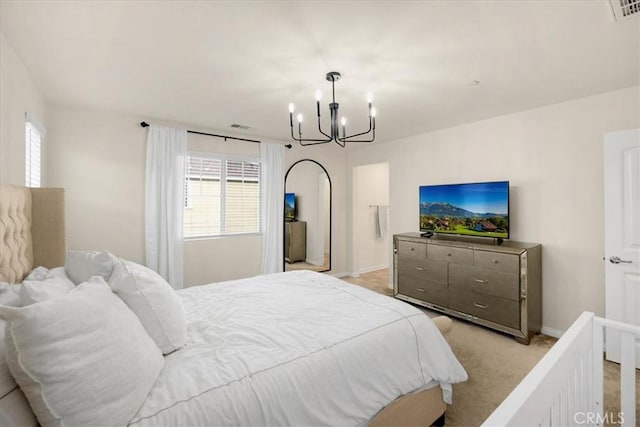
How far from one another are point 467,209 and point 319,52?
2.65 m

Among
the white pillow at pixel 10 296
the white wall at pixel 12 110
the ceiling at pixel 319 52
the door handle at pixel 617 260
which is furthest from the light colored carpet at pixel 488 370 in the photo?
the white wall at pixel 12 110

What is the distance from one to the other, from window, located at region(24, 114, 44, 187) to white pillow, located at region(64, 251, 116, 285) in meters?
1.45

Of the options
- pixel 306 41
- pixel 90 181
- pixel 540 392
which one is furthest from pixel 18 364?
pixel 90 181

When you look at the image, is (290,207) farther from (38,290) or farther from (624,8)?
(624,8)

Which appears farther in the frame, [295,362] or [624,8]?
[624,8]

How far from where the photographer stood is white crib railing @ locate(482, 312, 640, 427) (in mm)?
831

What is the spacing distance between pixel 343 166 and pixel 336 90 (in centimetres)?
285

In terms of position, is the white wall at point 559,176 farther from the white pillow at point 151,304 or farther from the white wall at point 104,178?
the white wall at point 104,178

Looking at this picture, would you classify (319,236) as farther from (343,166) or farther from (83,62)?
(83,62)

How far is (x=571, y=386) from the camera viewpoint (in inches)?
50.0

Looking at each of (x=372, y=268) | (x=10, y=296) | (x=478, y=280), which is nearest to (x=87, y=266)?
(x=10, y=296)

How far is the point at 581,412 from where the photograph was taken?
4.50 ft

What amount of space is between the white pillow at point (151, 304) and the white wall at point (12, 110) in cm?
128

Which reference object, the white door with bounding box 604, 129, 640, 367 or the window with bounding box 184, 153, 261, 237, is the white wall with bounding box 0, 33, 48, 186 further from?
the white door with bounding box 604, 129, 640, 367
